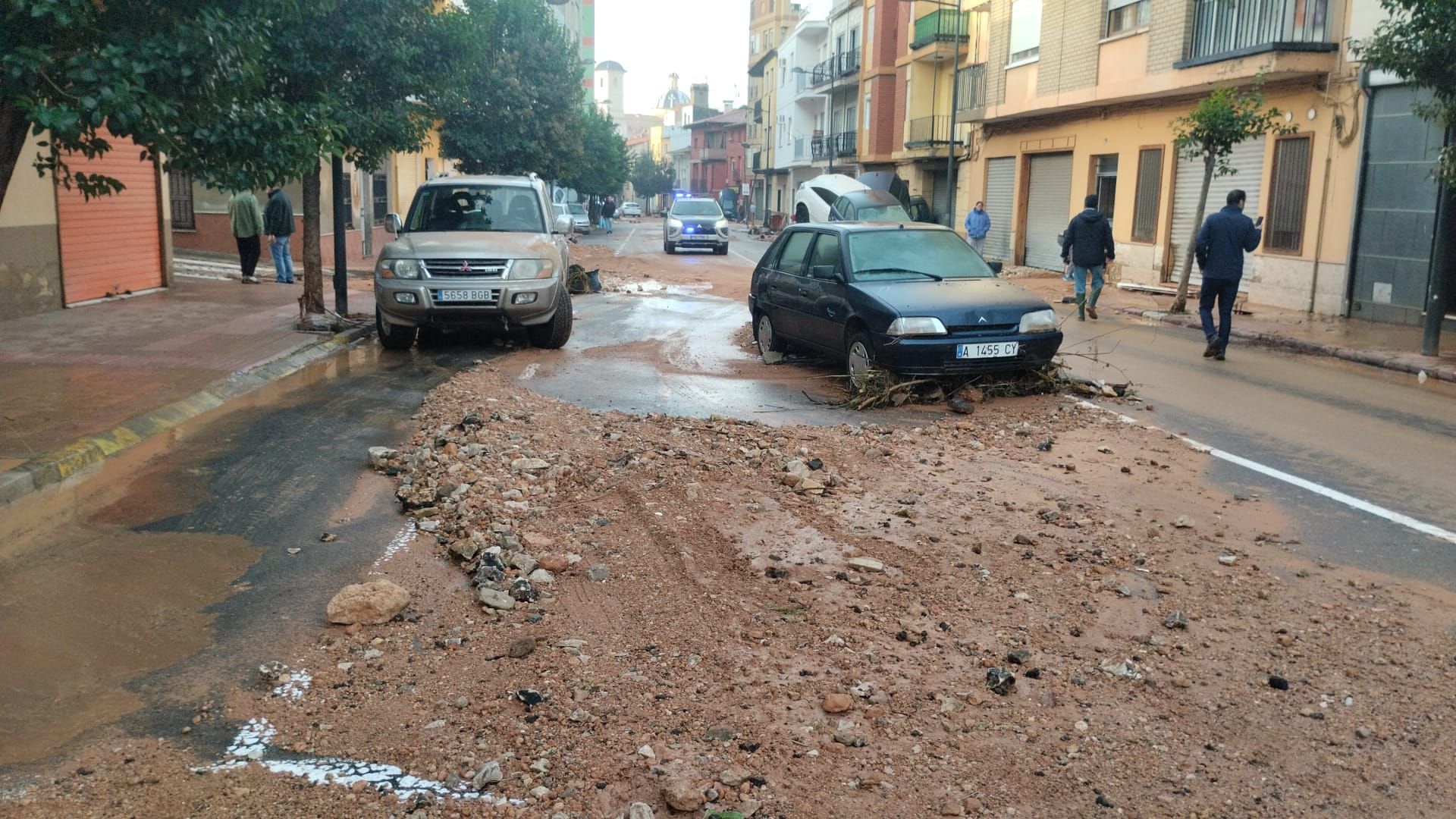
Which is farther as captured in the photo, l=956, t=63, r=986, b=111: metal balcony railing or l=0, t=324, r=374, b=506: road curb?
l=956, t=63, r=986, b=111: metal balcony railing

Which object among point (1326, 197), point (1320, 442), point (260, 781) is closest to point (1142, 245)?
point (1326, 197)

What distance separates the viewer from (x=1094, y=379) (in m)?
11.0

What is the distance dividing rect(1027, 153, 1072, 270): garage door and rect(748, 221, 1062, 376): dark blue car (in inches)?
749

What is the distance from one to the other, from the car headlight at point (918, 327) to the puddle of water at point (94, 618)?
17.8ft

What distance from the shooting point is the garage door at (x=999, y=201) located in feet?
108

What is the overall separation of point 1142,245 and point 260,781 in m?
24.0

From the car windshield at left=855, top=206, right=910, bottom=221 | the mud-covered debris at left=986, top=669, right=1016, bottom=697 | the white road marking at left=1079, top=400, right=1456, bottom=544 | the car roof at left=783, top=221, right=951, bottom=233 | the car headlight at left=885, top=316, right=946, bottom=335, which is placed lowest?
the mud-covered debris at left=986, top=669, right=1016, bottom=697

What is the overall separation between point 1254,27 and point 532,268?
49.4 feet

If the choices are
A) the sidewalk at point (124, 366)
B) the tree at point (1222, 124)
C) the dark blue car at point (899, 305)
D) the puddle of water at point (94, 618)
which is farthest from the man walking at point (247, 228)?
the tree at point (1222, 124)

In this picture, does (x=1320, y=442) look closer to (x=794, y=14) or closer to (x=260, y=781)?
(x=260, y=781)

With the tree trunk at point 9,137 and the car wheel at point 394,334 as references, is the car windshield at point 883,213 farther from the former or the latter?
the tree trunk at point 9,137

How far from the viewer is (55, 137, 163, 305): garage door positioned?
15.5 metres

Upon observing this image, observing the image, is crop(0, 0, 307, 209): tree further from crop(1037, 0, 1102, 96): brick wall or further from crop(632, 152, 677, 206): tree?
crop(632, 152, 677, 206): tree

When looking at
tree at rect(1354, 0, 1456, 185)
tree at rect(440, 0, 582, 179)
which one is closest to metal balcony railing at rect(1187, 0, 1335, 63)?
tree at rect(1354, 0, 1456, 185)
